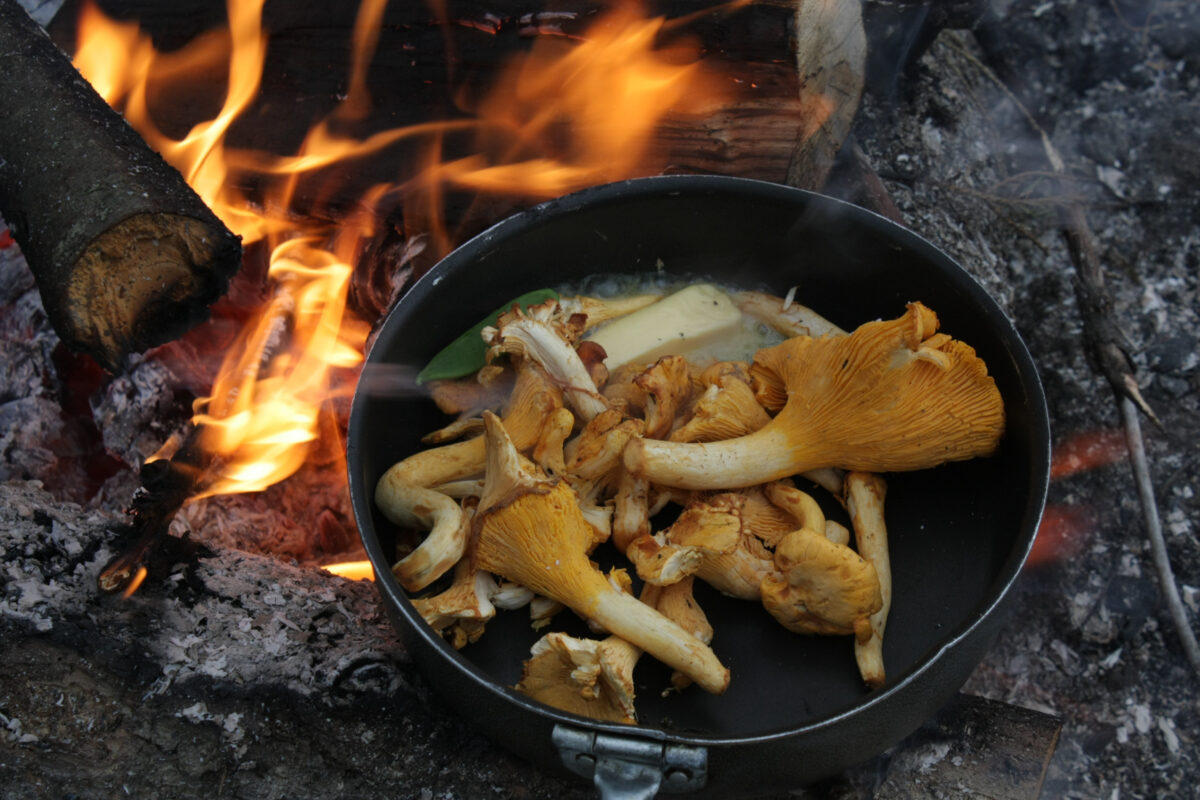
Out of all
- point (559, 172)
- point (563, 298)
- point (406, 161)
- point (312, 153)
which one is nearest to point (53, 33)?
point (312, 153)

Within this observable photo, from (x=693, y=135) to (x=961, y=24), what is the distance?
1.33 metres

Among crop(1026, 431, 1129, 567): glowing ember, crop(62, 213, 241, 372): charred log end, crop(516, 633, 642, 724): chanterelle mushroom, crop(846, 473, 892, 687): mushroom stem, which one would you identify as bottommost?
crop(1026, 431, 1129, 567): glowing ember

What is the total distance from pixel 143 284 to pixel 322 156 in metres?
0.77

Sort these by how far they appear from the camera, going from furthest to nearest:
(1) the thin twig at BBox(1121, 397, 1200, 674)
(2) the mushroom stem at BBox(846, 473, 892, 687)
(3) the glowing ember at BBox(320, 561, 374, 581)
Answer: (1) the thin twig at BBox(1121, 397, 1200, 674)
(3) the glowing ember at BBox(320, 561, 374, 581)
(2) the mushroom stem at BBox(846, 473, 892, 687)

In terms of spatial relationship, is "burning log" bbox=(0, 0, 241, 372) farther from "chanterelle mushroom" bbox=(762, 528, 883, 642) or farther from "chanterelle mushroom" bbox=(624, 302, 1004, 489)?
"chanterelle mushroom" bbox=(762, 528, 883, 642)

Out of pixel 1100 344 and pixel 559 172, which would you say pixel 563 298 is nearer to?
pixel 559 172

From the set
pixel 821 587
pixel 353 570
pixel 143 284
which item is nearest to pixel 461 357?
pixel 353 570

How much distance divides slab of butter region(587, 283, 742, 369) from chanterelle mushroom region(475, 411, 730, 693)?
577 millimetres

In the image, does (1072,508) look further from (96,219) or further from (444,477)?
(96,219)

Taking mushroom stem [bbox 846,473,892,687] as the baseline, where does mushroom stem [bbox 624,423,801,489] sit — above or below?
above

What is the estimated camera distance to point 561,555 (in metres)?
1.88

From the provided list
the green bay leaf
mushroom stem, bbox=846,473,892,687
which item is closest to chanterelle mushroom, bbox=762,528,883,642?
mushroom stem, bbox=846,473,892,687

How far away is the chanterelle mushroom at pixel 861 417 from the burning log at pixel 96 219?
1.33 m

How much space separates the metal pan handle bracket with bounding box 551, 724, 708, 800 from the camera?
1.54m
